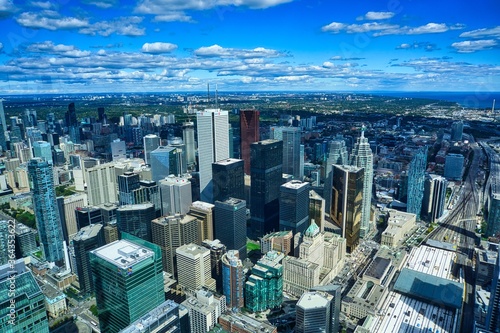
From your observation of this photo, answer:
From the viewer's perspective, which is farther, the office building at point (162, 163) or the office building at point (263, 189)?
the office building at point (162, 163)

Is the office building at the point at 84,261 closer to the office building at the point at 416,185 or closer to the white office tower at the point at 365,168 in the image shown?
the white office tower at the point at 365,168

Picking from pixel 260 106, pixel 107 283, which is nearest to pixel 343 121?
pixel 260 106

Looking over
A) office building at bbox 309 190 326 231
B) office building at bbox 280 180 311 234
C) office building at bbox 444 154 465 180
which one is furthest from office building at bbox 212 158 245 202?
office building at bbox 444 154 465 180

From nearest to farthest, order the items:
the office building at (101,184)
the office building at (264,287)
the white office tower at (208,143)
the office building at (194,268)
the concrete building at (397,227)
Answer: the office building at (264,287) → the office building at (194,268) → the concrete building at (397,227) → the white office tower at (208,143) → the office building at (101,184)

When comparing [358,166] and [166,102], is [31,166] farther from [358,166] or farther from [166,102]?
[166,102]

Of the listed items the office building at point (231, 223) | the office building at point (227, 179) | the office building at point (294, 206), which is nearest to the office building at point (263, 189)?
the office building at point (227, 179)

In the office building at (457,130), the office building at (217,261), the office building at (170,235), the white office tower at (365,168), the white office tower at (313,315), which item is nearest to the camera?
the white office tower at (313,315)

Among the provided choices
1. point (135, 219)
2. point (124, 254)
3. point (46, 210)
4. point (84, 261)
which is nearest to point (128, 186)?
point (46, 210)

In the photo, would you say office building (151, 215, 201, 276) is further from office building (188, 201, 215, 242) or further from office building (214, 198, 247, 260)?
office building (214, 198, 247, 260)
